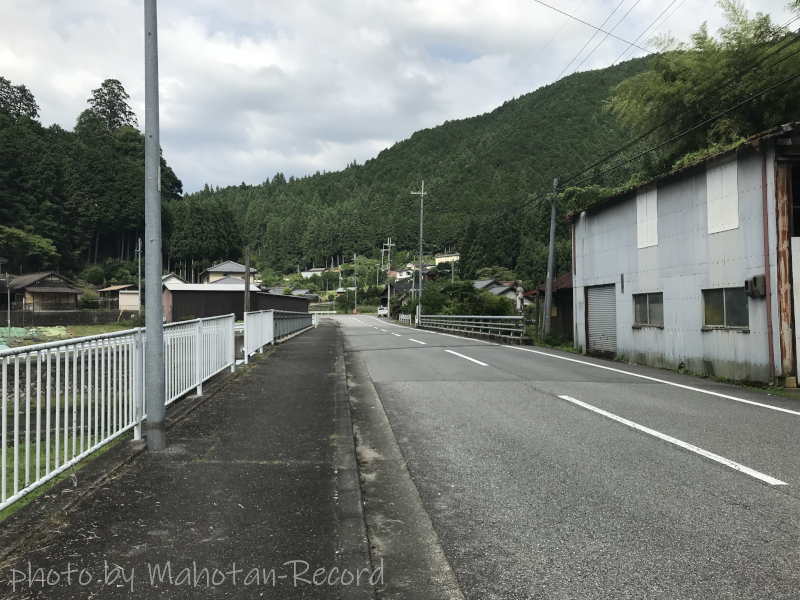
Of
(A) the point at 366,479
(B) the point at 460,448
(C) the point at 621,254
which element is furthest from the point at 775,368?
(A) the point at 366,479

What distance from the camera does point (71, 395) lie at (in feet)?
14.9

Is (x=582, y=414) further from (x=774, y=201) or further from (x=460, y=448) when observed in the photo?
(x=774, y=201)

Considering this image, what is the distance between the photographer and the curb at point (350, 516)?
2828 mm

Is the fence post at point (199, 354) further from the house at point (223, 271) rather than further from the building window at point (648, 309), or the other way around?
the house at point (223, 271)

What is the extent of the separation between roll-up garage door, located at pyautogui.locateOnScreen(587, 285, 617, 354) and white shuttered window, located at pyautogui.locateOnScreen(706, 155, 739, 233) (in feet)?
15.0

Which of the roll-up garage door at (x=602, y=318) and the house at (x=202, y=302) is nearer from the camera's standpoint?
the roll-up garage door at (x=602, y=318)

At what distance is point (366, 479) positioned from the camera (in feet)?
15.5

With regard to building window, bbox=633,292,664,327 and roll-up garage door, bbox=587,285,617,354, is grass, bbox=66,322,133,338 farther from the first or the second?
building window, bbox=633,292,664,327

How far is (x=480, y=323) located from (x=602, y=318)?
1092 centimetres

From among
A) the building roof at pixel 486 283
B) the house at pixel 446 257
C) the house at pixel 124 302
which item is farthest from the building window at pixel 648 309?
the house at pixel 446 257

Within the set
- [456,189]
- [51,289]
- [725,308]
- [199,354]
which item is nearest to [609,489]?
[199,354]

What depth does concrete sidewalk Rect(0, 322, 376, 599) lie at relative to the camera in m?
2.83

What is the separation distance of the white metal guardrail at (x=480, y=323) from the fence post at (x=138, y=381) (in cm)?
1745

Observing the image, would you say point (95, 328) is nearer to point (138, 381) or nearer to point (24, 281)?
point (24, 281)
